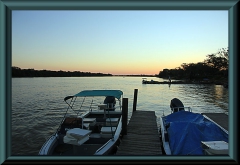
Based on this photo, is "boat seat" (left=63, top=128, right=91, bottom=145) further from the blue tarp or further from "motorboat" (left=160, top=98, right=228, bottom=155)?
the blue tarp

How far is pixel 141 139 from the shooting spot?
9.75 metres


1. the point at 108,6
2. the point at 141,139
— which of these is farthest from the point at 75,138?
the point at 108,6

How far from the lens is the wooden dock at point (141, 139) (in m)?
8.37

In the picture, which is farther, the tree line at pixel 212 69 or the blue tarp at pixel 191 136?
the tree line at pixel 212 69

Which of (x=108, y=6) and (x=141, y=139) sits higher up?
(x=108, y=6)

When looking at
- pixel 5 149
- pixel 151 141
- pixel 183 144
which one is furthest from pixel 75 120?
pixel 5 149

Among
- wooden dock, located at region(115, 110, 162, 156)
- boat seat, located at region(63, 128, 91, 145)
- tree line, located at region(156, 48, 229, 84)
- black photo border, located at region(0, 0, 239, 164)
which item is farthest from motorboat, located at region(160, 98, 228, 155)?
tree line, located at region(156, 48, 229, 84)

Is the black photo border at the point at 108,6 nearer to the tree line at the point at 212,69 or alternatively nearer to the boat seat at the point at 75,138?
the boat seat at the point at 75,138

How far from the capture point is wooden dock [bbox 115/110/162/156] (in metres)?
8.37

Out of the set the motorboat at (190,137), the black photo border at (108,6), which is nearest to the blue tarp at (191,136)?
the motorboat at (190,137)

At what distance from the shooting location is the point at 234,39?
214 cm

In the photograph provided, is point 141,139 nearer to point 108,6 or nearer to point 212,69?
point 108,6

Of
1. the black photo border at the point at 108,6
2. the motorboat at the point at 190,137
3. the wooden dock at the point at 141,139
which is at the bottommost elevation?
the wooden dock at the point at 141,139

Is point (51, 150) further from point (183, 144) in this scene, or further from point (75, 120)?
point (183, 144)
